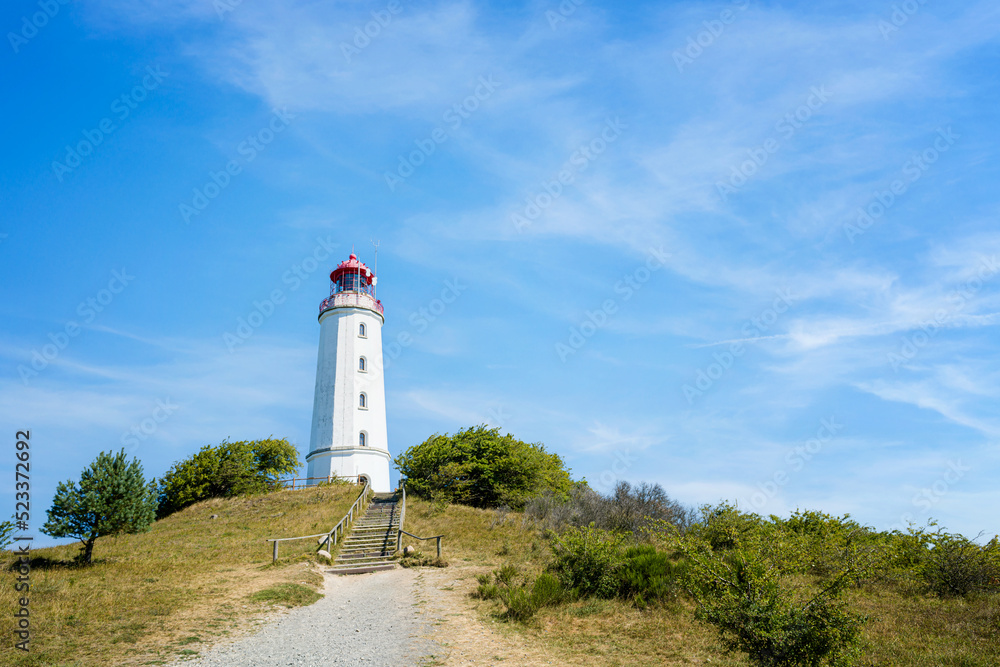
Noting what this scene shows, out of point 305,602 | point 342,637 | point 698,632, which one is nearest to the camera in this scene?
point 698,632

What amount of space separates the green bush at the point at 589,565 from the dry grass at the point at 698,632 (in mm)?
553

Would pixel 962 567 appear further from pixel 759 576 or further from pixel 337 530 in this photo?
pixel 337 530

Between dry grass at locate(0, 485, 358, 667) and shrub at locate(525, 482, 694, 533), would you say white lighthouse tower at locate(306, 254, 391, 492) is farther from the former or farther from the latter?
shrub at locate(525, 482, 694, 533)

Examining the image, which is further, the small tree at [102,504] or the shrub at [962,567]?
the small tree at [102,504]

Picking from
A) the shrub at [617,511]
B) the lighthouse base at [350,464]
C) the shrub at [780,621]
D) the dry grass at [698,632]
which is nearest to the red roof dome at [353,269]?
the lighthouse base at [350,464]

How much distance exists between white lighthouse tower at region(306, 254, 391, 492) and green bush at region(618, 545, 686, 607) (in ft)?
83.8

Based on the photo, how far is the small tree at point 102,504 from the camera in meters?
19.4

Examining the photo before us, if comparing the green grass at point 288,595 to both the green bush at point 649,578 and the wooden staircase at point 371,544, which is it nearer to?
the wooden staircase at point 371,544

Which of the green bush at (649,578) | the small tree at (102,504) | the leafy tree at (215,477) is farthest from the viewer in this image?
Answer: the leafy tree at (215,477)

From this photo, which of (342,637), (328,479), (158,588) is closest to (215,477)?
(328,479)

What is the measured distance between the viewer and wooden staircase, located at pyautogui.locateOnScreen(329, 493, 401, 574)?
19.4m

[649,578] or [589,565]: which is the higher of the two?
[589,565]

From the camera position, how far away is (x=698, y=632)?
1092 cm

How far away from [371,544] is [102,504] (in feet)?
29.0
